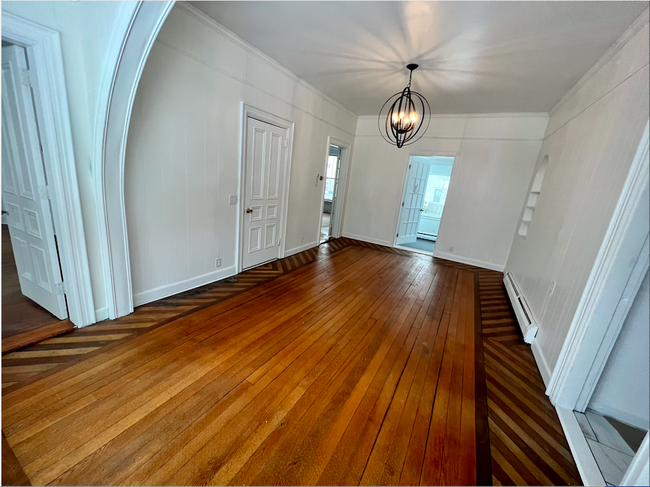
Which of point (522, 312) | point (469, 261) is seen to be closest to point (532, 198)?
point (469, 261)

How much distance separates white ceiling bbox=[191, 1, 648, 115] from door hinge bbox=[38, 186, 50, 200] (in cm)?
203

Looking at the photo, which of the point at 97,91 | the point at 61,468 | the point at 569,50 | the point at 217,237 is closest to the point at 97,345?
the point at 61,468

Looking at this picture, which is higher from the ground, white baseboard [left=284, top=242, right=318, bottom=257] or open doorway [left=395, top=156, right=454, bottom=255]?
open doorway [left=395, top=156, right=454, bottom=255]

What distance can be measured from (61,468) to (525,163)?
6.32 meters

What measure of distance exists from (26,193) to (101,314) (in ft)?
3.73

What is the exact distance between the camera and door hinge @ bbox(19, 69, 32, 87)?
189cm

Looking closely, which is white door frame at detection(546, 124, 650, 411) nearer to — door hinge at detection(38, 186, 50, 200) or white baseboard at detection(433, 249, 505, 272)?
white baseboard at detection(433, 249, 505, 272)

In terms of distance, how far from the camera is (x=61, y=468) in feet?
4.70

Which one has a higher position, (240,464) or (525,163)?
(525,163)

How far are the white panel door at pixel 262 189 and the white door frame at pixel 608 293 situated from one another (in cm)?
347

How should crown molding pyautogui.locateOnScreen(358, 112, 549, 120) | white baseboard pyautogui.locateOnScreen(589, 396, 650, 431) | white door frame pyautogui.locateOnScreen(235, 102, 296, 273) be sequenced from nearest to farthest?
1. white baseboard pyautogui.locateOnScreen(589, 396, 650, 431)
2. white door frame pyautogui.locateOnScreen(235, 102, 296, 273)
3. crown molding pyautogui.locateOnScreen(358, 112, 549, 120)

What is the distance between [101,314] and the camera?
2.53m

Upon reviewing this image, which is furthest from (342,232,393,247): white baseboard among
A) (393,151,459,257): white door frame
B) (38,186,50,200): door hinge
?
(38,186,50,200): door hinge

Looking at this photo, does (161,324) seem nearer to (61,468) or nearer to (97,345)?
(97,345)
